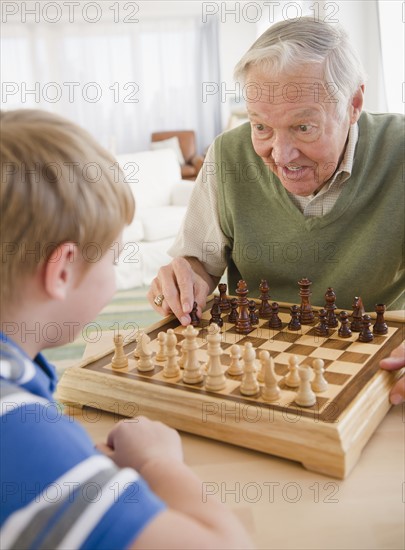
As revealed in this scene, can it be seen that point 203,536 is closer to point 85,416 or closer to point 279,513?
point 279,513

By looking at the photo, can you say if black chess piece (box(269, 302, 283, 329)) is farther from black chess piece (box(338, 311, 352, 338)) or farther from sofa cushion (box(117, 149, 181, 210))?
sofa cushion (box(117, 149, 181, 210))

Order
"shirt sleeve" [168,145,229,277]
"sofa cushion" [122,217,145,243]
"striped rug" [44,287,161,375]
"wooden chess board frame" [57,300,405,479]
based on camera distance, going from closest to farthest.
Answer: "wooden chess board frame" [57,300,405,479] < "shirt sleeve" [168,145,229,277] < "striped rug" [44,287,161,375] < "sofa cushion" [122,217,145,243]

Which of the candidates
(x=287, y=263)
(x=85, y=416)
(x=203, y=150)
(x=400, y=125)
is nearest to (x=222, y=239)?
(x=287, y=263)

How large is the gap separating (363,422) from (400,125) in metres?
1.12

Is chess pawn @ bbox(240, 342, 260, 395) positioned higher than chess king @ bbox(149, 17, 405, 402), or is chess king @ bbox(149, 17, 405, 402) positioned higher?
chess king @ bbox(149, 17, 405, 402)

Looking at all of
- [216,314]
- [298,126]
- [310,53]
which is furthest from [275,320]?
[310,53]

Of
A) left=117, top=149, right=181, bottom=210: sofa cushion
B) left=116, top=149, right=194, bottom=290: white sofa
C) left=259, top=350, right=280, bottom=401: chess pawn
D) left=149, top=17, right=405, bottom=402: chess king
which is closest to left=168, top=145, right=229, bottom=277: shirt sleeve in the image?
left=149, top=17, right=405, bottom=402: chess king

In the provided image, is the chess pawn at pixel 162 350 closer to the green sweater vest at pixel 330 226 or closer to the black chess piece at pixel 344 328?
the black chess piece at pixel 344 328

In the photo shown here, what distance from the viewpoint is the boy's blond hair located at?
716 millimetres

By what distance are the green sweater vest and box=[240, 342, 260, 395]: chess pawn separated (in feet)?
2.38

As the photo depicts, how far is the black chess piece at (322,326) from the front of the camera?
1.43 m

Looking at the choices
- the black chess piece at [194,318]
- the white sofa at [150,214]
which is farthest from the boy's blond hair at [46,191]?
the white sofa at [150,214]

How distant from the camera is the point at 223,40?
1048cm

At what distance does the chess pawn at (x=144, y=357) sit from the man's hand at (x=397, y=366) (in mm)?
481
